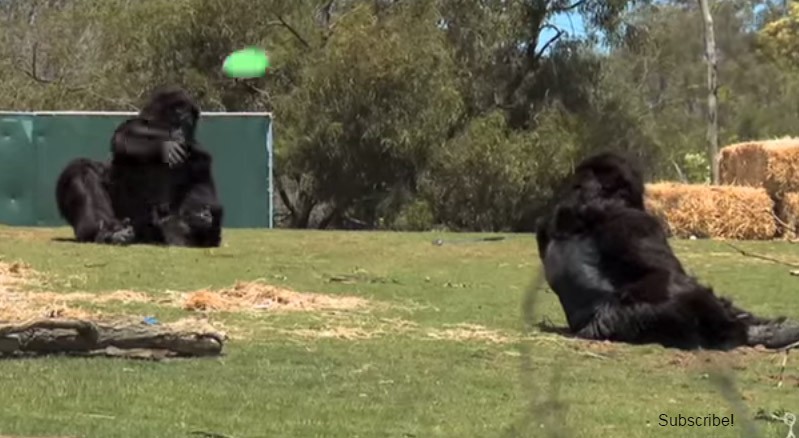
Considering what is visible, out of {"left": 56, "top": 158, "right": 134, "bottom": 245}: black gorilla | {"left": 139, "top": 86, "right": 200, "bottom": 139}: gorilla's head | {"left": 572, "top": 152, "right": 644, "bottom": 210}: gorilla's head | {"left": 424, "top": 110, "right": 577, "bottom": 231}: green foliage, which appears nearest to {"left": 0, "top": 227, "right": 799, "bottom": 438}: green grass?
{"left": 572, "top": 152, "right": 644, "bottom": 210}: gorilla's head

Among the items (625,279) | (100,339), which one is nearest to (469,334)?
(625,279)

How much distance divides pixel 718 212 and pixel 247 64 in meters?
10.5

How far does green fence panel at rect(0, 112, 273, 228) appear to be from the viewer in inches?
850

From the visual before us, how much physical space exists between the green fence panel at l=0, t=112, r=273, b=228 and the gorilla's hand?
6.44 metres

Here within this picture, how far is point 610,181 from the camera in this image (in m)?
8.47

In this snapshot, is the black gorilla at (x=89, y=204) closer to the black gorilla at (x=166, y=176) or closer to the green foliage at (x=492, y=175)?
the black gorilla at (x=166, y=176)

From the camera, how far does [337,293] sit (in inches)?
427

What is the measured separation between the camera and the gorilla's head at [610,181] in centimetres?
845

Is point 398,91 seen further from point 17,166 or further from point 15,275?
point 15,275

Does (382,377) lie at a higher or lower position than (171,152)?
lower

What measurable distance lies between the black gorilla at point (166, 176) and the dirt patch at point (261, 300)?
15.4ft

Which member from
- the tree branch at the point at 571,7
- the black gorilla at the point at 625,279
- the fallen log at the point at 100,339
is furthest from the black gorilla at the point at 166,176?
the tree branch at the point at 571,7

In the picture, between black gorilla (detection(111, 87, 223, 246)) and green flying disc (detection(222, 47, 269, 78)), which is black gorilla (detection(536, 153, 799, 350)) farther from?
green flying disc (detection(222, 47, 269, 78))

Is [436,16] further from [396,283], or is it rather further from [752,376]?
[752,376]
